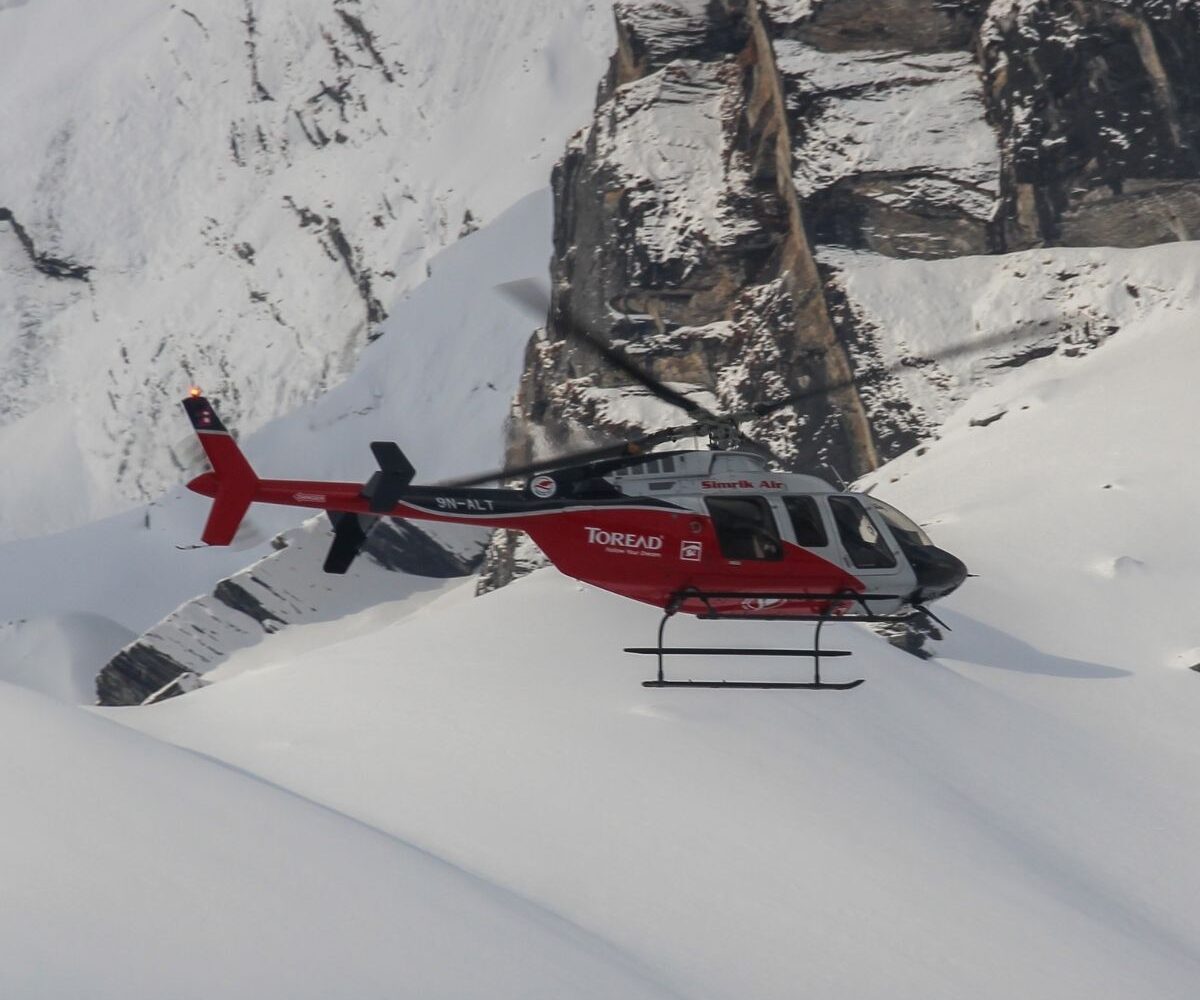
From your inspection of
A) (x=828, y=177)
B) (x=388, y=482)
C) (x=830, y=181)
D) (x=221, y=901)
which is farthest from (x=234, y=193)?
(x=221, y=901)

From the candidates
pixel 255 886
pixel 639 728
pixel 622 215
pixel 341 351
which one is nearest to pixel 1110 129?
pixel 622 215

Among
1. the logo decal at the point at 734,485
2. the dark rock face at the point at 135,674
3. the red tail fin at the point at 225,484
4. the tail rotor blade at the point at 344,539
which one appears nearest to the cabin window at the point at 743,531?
the logo decal at the point at 734,485

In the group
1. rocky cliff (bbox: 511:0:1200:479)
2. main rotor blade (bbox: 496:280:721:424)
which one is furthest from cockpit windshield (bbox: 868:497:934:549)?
rocky cliff (bbox: 511:0:1200:479)

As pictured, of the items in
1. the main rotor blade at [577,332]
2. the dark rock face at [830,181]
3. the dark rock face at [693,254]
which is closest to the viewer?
the main rotor blade at [577,332]

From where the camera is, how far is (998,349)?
62.0m

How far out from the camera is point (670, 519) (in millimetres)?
18141

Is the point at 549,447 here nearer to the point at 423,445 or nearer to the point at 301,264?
the point at 423,445

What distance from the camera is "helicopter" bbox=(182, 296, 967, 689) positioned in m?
17.9

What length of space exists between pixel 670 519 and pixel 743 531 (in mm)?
777

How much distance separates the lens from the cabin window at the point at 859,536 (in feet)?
60.6

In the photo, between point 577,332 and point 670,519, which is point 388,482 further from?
point 670,519

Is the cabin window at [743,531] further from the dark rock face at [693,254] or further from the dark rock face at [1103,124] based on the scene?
the dark rock face at [1103,124]

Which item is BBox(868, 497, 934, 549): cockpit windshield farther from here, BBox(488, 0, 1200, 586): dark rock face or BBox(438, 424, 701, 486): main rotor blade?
BBox(488, 0, 1200, 586): dark rock face

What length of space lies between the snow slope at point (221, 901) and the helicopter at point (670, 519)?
125 inches
